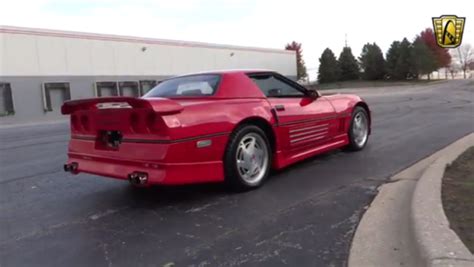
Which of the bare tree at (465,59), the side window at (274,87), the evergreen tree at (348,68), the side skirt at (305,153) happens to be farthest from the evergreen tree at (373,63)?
the side window at (274,87)

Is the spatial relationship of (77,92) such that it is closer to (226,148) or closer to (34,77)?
(34,77)

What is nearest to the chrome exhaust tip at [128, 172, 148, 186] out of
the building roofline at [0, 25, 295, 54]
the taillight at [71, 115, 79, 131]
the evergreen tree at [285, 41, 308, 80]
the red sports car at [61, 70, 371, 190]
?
the red sports car at [61, 70, 371, 190]

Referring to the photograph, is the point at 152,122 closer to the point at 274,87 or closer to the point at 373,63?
the point at 274,87

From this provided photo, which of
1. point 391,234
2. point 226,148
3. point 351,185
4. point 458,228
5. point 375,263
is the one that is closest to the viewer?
point 375,263

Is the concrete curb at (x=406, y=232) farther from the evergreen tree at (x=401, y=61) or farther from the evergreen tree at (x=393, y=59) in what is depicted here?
the evergreen tree at (x=393, y=59)

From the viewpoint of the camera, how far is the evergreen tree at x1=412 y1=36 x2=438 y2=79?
62.8m

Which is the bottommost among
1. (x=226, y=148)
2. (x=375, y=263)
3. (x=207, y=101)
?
(x=375, y=263)

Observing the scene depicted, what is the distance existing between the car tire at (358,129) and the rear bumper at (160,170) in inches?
114

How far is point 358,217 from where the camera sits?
12.4ft

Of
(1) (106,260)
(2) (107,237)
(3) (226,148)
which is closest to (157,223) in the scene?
(2) (107,237)

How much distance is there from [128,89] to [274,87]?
104 ft

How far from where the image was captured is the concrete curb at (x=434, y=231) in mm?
2619

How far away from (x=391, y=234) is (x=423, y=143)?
4.45 meters

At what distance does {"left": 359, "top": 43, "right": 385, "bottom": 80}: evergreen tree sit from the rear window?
2626 inches
